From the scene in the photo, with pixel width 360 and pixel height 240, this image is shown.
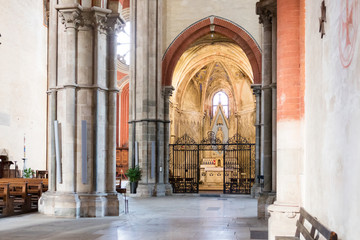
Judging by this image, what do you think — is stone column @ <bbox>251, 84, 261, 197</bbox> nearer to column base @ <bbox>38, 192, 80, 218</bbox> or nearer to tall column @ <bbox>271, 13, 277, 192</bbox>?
tall column @ <bbox>271, 13, 277, 192</bbox>

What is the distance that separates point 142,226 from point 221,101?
30.9 m

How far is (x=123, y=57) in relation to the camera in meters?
32.6

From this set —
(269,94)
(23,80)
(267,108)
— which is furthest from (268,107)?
(23,80)

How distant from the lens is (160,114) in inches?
859

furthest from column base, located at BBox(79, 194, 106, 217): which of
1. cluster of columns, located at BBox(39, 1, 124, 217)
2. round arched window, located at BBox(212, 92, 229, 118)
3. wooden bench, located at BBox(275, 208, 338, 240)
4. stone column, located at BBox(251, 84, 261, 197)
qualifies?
round arched window, located at BBox(212, 92, 229, 118)

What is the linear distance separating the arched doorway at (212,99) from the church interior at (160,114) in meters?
0.18

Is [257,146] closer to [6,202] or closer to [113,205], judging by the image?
[113,205]

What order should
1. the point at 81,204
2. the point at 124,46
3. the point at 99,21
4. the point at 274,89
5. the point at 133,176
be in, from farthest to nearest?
the point at 124,46 < the point at 133,176 < the point at 99,21 < the point at 274,89 < the point at 81,204

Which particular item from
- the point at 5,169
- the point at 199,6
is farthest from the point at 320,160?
the point at 199,6

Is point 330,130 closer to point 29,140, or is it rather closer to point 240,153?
point 29,140

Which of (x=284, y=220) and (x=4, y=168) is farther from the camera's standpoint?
(x=4, y=168)

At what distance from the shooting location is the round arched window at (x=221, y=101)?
4072cm

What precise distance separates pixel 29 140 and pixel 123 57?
400 inches

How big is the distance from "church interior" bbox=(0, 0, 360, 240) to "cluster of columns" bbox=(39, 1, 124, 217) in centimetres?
3
